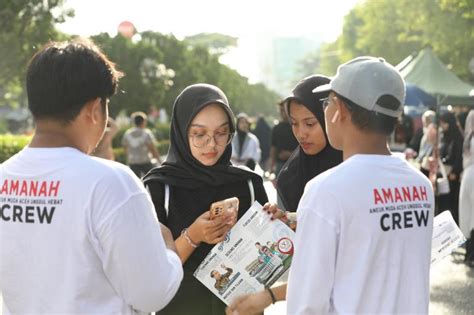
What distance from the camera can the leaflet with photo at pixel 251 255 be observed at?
327 centimetres

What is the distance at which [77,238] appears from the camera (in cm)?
247

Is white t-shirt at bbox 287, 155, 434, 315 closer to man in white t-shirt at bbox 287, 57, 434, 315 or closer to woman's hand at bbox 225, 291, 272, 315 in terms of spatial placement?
man in white t-shirt at bbox 287, 57, 434, 315

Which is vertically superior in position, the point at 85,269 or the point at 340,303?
the point at 85,269

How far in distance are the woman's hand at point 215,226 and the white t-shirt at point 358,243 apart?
0.62m

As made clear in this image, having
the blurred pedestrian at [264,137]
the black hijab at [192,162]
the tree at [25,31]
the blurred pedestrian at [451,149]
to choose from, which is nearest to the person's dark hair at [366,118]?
the black hijab at [192,162]

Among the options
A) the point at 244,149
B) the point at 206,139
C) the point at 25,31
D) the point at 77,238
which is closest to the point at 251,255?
the point at 206,139

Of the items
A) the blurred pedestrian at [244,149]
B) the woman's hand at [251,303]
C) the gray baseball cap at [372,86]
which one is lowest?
the blurred pedestrian at [244,149]

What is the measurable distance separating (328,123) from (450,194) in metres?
9.73

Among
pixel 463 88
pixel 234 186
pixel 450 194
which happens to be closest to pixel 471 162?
pixel 450 194

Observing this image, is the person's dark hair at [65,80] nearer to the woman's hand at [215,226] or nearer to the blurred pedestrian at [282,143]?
the woman's hand at [215,226]

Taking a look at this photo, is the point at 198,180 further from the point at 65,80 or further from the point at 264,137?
the point at 264,137

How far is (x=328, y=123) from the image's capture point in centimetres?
288

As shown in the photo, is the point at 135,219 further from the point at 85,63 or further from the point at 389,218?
the point at 389,218

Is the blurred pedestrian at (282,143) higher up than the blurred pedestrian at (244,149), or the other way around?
the blurred pedestrian at (282,143)
